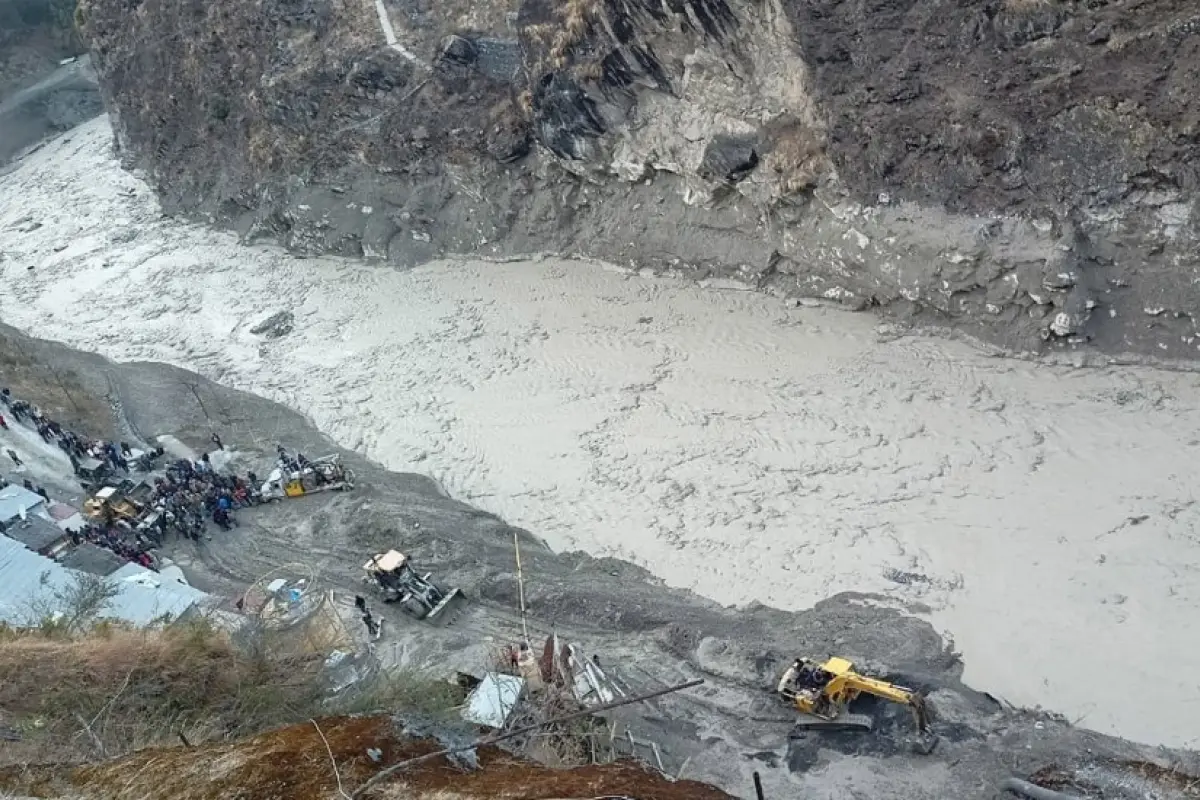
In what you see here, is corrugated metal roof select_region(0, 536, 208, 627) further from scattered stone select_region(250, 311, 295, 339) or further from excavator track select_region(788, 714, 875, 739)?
scattered stone select_region(250, 311, 295, 339)

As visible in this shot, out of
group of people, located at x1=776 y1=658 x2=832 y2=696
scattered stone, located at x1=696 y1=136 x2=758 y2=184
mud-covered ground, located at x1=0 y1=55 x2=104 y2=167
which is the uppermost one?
mud-covered ground, located at x1=0 y1=55 x2=104 y2=167

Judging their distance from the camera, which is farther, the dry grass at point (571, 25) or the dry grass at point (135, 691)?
the dry grass at point (571, 25)

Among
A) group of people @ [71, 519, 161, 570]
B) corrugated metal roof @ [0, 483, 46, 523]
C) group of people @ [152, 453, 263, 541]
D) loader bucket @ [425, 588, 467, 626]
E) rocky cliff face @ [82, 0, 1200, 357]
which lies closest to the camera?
→ loader bucket @ [425, 588, 467, 626]

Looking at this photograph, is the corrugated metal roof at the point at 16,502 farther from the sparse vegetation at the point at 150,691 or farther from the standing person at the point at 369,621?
the sparse vegetation at the point at 150,691

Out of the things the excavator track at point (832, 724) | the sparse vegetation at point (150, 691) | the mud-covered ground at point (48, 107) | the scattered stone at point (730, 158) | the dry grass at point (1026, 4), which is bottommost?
the excavator track at point (832, 724)

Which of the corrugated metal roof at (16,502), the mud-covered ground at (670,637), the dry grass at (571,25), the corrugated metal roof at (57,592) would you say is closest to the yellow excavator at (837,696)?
the mud-covered ground at (670,637)

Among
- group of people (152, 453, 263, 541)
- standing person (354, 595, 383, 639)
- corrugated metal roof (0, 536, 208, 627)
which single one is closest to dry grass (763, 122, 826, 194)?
standing person (354, 595, 383, 639)


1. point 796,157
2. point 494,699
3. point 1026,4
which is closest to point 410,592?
point 494,699
